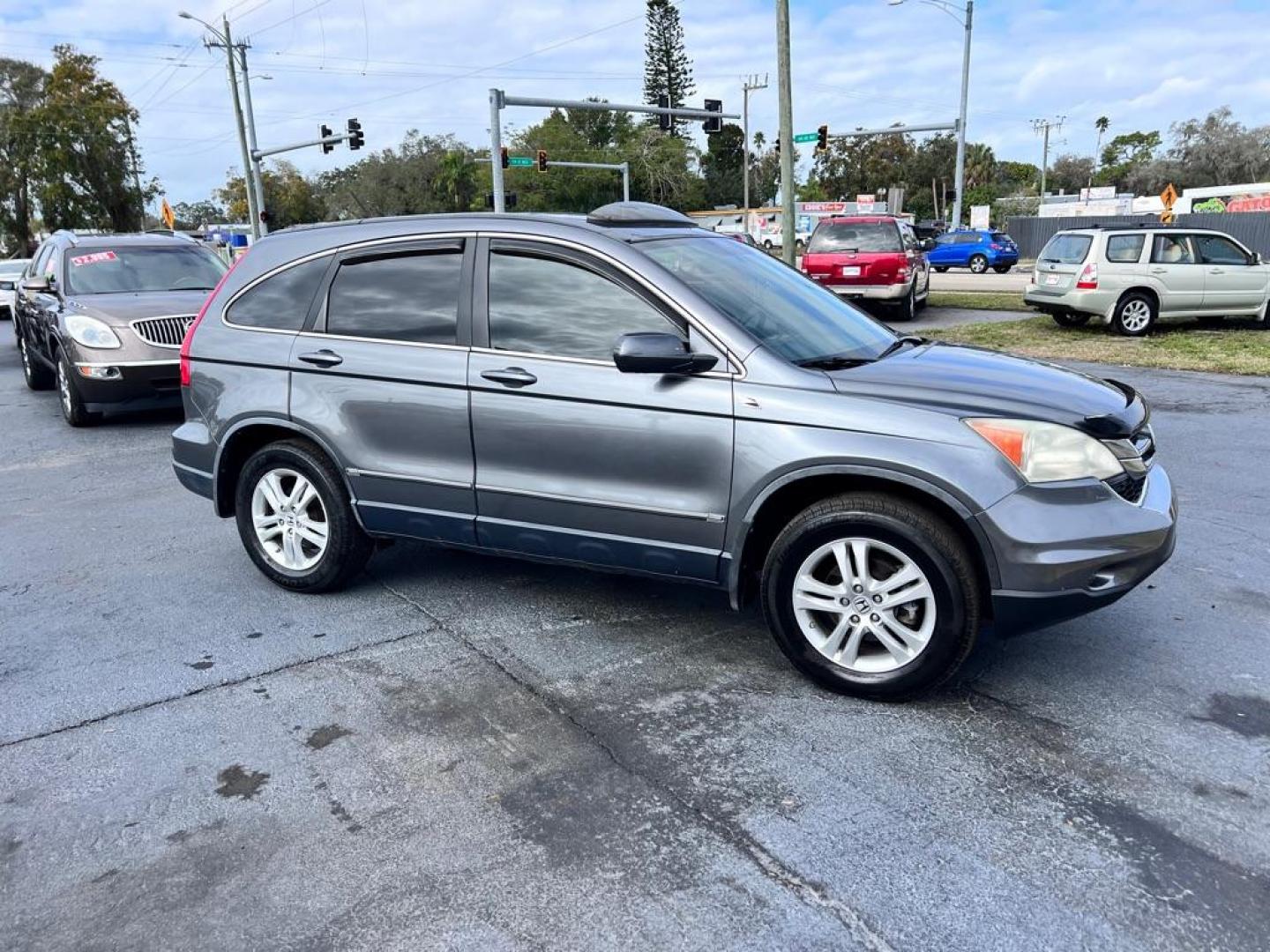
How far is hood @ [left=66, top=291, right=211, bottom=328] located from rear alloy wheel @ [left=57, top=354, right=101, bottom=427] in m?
0.55

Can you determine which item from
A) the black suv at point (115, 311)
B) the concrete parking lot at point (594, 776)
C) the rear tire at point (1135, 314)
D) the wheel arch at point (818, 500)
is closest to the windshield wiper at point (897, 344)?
the wheel arch at point (818, 500)

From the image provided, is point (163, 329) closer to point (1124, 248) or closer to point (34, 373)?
point (34, 373)

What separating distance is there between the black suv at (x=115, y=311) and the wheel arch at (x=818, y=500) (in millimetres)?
7285

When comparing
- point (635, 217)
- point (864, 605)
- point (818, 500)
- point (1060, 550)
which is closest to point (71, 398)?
point (635, 217)

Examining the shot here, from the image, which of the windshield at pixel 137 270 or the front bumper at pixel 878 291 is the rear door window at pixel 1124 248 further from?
the windshield at pixel 137 270

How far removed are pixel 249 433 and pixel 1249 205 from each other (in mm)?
52961

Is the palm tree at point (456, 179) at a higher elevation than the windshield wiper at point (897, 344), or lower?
higher

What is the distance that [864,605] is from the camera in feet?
11.6

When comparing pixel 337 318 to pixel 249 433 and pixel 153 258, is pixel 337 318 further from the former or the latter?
pixel 153 258

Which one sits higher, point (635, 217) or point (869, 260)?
point (635, 217)

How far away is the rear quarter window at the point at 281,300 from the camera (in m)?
4.66

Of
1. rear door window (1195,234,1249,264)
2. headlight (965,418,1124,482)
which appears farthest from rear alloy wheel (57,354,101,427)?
rear door window (1195,234,1249,264)

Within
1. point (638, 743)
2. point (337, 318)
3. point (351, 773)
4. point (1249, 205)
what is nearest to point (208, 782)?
point (351, 773)

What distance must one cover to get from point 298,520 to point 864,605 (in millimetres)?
2837
